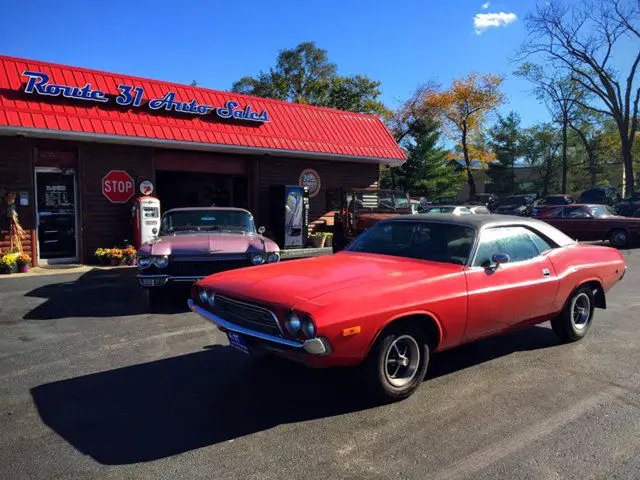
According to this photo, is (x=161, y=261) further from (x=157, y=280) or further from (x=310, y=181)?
(x=310, y=181)

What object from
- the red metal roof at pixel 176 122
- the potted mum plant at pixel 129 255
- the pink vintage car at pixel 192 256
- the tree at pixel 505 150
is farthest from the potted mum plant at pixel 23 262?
the tree at pixel 505 150

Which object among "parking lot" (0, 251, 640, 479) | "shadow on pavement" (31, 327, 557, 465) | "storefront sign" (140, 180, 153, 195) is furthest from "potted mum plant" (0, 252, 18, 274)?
"shadow on pavement" (31, 327, 557, 465)

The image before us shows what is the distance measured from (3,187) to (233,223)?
20.7 ft

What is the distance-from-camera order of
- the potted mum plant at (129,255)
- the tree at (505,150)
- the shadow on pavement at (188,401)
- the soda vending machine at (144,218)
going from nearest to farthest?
the shadow on pavement at (188,401) < the potted mum plant at (129,255) < the soda vending machine at (144,218) < the tree at (505,150)

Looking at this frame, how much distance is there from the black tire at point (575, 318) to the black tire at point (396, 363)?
89.3 inches

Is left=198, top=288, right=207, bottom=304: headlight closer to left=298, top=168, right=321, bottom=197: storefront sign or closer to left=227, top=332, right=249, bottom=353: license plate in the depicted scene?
left=227, top=332, right=249, bottom=353: license plate

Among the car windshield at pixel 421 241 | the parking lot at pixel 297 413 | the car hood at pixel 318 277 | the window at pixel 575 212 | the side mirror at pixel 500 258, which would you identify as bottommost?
the parking lot at pixel 297 413

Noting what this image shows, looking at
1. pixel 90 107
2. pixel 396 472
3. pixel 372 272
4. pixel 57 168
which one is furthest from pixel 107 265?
pixel 396 472

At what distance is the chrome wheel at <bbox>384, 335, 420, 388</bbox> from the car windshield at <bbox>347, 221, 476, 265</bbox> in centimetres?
95

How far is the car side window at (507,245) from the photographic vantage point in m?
4.51

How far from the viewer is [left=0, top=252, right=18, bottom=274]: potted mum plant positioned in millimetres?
10445

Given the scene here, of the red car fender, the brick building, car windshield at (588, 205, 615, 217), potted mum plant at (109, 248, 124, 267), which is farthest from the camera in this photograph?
car windshield at (588, 205, 615, 217)

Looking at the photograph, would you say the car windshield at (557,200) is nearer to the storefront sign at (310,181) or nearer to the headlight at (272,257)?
the storefront sign at (310,181)

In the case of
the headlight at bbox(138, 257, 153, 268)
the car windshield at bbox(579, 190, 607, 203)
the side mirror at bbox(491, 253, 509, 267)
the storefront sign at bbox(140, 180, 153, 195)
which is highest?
the car windshield at bbox(579, 190, 607, 203)
